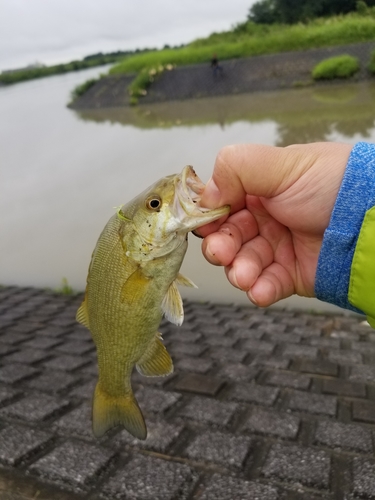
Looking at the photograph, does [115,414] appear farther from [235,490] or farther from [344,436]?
[344,436]

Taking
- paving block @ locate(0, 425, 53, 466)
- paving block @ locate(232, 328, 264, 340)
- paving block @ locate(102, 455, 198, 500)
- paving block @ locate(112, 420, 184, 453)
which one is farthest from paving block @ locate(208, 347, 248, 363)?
→ paving block @ locate(0, 425, 53, 466)

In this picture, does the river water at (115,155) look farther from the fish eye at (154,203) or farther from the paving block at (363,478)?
the fish eye at (154,203)

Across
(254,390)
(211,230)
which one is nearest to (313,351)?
(254,390)

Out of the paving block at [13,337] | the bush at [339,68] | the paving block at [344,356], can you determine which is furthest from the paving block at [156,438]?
the bush at [339,68]

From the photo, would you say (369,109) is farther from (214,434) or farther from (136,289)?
(136,289)

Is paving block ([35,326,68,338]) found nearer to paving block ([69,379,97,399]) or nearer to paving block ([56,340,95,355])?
paving block ([56,340,95,355])

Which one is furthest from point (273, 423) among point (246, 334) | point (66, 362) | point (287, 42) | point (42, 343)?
point (287, 42)
